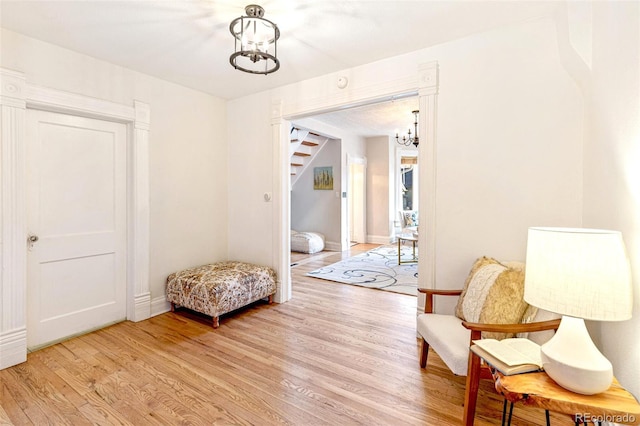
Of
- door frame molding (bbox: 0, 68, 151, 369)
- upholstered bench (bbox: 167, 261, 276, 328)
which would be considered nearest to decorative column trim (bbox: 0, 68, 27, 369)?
door frame molding (bbox: 0, 68, 151, 369)

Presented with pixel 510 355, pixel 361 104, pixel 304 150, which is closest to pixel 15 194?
pixel 361 104

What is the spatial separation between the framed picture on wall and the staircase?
1.01 feet

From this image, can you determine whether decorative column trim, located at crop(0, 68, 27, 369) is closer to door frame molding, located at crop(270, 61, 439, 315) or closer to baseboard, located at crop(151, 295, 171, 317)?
baseboard, located at crop(151, 295, 171, 317)

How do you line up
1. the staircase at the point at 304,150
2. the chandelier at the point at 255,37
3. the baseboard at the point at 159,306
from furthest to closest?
the staircase at the point at 304,150 < the baseboard at the point at 159,306 < the chandelier at the point at 255,37

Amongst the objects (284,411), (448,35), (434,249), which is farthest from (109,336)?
(448,35)

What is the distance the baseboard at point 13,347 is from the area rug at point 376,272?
3.35m

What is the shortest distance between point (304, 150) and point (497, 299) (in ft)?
18.2

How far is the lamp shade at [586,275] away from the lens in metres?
1.17

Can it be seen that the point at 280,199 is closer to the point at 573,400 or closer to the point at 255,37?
the point at 255,37

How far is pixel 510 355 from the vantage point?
4.60ft

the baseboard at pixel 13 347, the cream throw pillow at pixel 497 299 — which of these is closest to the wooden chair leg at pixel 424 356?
the cream throw pillow at pixel 497 299

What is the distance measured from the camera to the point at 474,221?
2.52 metres

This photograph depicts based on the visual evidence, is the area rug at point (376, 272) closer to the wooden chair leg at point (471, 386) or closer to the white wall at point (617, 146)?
the wooden chair leg at point (471, 386)

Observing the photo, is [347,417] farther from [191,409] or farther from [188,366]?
[188,366]
